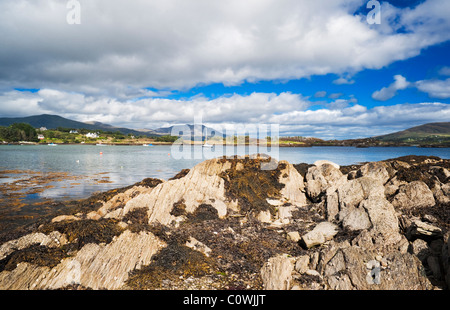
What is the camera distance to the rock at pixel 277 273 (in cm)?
720

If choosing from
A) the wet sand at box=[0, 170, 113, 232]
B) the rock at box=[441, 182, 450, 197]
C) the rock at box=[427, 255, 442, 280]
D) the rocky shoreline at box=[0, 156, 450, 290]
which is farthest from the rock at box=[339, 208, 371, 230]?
the wet sand at box=[0, 170, 113, 232]

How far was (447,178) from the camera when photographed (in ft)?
47.0

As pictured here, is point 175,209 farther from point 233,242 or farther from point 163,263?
point 163,263

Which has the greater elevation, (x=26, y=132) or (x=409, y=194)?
(x=26, y=132)

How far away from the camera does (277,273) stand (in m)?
7.69

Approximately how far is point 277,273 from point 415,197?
9315mm

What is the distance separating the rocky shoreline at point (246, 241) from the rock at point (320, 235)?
48 mm

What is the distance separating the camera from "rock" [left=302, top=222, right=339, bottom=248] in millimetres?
9820

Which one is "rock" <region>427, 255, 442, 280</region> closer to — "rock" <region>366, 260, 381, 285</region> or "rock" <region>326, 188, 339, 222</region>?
"rock" <region>366, 260, 381, 285</region>

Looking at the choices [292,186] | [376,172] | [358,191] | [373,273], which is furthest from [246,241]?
[376,172]

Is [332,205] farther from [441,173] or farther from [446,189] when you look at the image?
[441,173]
